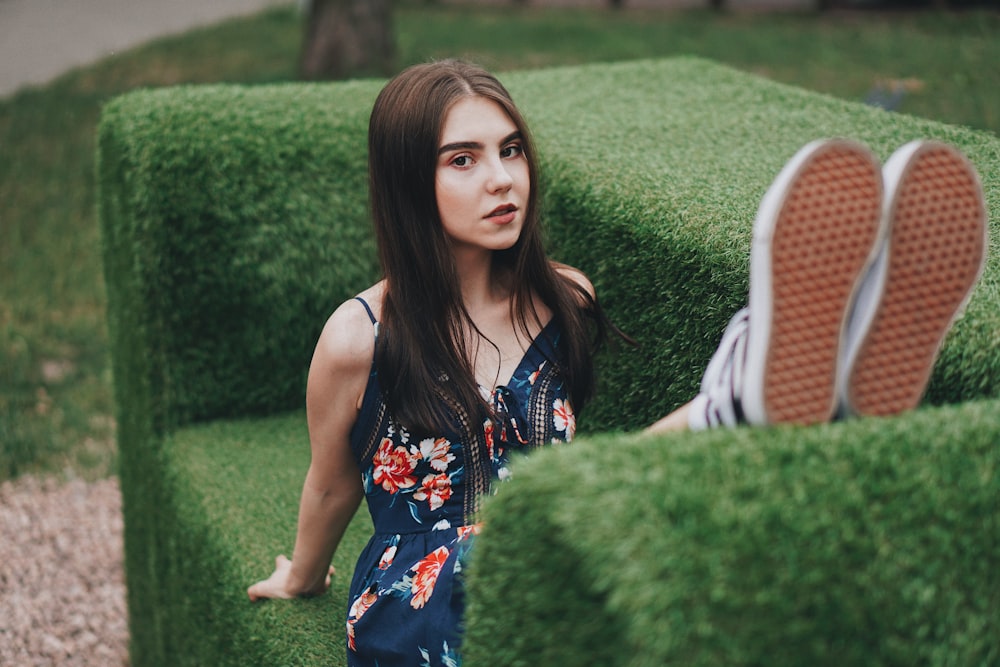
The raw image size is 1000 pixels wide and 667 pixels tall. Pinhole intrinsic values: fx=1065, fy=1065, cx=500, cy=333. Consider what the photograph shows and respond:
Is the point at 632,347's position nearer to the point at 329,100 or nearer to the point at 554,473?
the point at 554,473

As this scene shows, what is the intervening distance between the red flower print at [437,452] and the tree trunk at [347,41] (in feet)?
22.2

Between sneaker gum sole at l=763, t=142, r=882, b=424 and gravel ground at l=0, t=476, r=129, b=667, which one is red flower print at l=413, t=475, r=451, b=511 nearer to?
sneaker gum sole at l=763, t=142, r=882, b=424

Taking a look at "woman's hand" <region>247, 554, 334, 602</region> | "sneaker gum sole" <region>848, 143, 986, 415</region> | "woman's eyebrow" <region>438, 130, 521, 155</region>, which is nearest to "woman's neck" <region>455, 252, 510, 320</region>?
"woman's eyebrow" <region>438, 130, 521, 155</region>

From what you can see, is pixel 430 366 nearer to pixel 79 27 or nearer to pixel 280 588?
pixel 280 588

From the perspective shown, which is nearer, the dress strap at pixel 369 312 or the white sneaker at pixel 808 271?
the white sneaker at pixel 808 271

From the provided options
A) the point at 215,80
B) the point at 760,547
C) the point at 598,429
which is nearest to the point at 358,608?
the point at 598,429

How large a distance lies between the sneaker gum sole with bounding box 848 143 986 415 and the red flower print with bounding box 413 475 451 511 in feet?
2.75

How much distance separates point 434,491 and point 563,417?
283mm

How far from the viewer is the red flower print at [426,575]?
72.7 inches

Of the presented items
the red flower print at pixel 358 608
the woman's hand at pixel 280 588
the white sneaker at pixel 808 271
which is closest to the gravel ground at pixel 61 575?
the woman's hand at pixel 280 588

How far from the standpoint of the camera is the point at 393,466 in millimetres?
1962

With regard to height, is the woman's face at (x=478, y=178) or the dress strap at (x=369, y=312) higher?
the woman's face at (x=478, y=178)

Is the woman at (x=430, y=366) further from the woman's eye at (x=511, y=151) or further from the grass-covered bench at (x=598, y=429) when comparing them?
the grass-covered bench at (x=598, y=429)

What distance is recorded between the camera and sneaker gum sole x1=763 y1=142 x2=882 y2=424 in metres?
1.31
